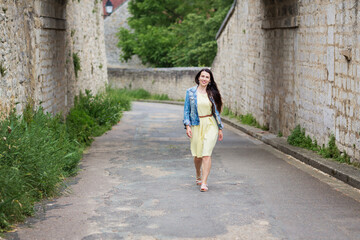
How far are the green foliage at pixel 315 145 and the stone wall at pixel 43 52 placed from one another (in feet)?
16.3

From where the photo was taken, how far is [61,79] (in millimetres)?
13852

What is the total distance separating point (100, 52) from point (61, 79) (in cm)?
1017

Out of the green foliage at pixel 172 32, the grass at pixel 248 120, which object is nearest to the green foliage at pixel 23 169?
the grass at pixel 248 120

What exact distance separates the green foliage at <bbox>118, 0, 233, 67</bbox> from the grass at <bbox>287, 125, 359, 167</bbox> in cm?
2443

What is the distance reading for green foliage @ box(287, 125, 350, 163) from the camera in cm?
984

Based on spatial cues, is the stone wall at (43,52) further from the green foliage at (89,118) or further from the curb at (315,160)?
the curb at (315,160)

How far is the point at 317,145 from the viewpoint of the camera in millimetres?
11117

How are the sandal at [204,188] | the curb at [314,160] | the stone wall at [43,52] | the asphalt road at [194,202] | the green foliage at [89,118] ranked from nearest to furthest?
the asphalt road at [194,202] < the sandal at [204,188] < the curb at [314,160] < the stone wall at [43,52] < the green foliage at [89,118]

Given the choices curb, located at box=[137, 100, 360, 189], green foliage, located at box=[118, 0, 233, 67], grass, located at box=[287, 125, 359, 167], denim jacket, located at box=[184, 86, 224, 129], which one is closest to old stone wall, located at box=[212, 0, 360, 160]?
grass, located at box=[287, 125, 359, 167]

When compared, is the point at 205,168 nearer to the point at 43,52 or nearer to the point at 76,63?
the point at 43,52

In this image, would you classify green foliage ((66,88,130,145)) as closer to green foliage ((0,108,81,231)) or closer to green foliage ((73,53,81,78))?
green foliage ((73,53,81,78))

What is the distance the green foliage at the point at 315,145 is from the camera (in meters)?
9.84

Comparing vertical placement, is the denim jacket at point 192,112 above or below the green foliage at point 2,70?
below

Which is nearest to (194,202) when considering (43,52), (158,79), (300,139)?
(300,139)
